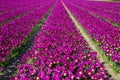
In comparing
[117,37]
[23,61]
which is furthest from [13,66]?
[117,37]

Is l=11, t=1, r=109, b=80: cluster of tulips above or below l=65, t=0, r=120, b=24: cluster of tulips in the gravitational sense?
above

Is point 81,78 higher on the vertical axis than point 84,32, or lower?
higher

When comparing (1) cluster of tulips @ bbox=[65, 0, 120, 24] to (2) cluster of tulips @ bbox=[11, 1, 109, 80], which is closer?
(2) cluster of tulips @ bbox=[11, 1, 109, 80]

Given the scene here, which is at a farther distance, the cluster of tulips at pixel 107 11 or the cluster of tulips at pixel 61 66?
the cluster of tulips at pixel 107 11

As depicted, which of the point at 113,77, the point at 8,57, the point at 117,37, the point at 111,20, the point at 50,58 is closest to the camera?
the point at 113,77

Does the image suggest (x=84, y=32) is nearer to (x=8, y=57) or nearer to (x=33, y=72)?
(x=8, y=57)

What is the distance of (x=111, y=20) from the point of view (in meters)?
18.4

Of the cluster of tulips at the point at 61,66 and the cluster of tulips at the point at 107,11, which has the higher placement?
the cluster of tulips at the point at 61,66

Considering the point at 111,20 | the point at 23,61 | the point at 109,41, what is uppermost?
the point at 23,61

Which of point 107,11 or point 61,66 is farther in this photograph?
point 107,11

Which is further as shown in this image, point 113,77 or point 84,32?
point 84,32

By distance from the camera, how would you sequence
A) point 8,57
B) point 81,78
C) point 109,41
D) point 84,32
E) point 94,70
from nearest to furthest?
point 81,78 < point 94,70 < point 8,57 < point 109,41 < point 84,32

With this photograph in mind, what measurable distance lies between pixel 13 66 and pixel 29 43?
3547mm

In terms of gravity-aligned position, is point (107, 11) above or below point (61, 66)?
below
